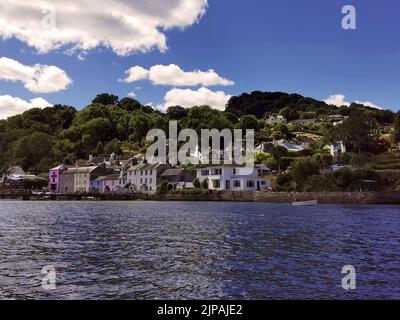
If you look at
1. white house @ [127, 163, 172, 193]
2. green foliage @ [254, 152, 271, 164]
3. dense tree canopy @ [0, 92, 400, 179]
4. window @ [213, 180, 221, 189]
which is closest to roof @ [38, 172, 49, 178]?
dense tree canopy @ [0, 92, 400, 179]

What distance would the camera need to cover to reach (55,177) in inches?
5546

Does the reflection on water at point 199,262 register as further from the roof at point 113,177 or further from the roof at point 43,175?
the roof at point 43,175

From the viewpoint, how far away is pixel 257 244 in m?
27.3

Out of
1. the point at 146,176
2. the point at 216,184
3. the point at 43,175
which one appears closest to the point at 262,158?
the point at 216,184

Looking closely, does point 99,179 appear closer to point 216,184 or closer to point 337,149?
point 216,184

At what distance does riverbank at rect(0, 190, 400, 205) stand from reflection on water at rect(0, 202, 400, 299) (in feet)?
151

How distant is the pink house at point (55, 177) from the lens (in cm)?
13962

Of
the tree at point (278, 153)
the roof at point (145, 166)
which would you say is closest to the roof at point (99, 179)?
the roof at point (145, 166)

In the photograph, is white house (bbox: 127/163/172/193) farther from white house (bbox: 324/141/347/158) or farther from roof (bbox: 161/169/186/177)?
white house (bbox: 324/141/347/158)

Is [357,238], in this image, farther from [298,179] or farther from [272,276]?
[298,179]

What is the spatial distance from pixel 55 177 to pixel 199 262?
128 m

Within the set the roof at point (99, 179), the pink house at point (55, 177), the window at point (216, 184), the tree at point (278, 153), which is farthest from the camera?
the pink house at point (55, 177)

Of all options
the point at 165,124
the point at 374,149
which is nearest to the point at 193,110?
the point at 165,124

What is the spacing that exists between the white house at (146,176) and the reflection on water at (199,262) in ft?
253
